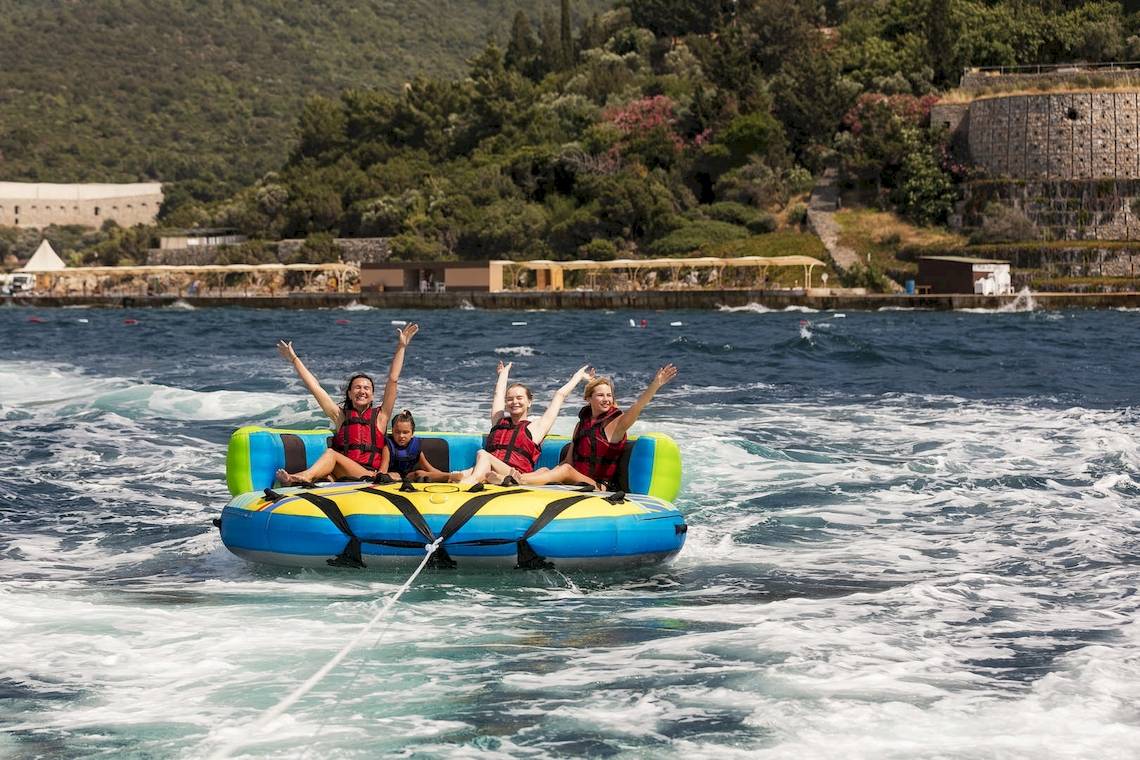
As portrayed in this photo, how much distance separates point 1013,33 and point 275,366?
209 ft

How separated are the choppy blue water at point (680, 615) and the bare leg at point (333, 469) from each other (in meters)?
1.06

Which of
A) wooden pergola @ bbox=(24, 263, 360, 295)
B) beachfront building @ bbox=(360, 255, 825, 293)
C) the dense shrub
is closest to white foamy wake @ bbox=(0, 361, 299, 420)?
beachfront building @ bbox=(360, 255, 825, 293)

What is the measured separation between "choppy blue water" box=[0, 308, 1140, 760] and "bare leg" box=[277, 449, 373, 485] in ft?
3.46

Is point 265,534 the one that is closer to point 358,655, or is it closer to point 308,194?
point 358,655

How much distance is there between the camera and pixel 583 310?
2788 inches

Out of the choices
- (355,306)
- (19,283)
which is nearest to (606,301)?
(355,306)

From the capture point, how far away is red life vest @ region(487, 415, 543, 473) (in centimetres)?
1417

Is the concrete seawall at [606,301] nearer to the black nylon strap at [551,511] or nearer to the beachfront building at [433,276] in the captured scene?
the beachfront building at [433,276]

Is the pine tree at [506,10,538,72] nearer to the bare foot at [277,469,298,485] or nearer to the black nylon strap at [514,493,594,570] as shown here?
the bare foot at [277,469,298,485]

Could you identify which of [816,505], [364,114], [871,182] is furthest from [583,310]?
[816,505]

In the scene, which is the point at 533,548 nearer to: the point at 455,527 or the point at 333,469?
the point at 455,527

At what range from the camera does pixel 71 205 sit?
150375 mm

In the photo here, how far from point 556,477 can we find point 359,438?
6.35 feet

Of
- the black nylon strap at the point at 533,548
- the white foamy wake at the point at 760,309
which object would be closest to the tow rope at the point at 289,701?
the black nylon strap at the point at 533,548
